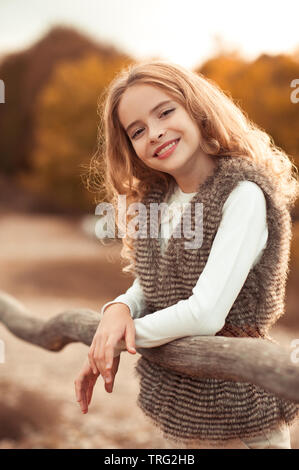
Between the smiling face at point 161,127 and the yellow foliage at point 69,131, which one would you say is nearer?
the smiling face at point 161,127

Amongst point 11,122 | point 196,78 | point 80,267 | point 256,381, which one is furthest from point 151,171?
point 11,122

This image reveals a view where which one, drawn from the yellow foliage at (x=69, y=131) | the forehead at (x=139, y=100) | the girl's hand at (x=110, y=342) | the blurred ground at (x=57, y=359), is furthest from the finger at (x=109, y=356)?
the yellow foliage at (x=69, y=131)

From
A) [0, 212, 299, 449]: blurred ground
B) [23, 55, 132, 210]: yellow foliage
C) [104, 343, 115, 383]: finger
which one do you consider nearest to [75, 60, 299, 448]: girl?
[104, 343, 115, 383]: finger

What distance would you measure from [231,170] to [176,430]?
0.30 meters

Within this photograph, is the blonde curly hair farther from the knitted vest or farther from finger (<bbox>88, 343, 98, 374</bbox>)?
finger (<bbox>88, 343, 98, 374</bbox>)

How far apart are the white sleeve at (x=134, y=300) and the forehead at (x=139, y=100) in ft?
0.69

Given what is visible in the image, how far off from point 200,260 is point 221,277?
0.18 ft

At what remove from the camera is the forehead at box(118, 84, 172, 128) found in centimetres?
58

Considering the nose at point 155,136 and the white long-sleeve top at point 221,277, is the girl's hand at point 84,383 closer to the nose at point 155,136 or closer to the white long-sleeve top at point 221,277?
the white long-sleeve top at point 221,277

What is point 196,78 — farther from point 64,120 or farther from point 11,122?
point 11,122

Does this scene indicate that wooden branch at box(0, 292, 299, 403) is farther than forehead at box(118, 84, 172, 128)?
No

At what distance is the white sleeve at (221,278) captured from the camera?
0.50 meters

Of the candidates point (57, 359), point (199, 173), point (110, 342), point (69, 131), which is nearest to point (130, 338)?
point (110, 342)

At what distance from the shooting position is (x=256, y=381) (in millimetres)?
452
